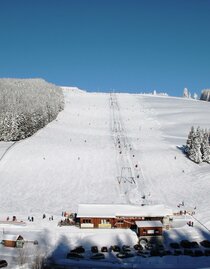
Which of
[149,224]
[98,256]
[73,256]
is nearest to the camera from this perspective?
[73,256]

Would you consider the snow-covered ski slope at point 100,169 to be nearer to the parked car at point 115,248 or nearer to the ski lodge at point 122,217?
the ski lodge at point 122,217

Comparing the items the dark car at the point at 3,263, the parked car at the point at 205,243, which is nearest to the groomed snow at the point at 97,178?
the parked car at the point at 205,243

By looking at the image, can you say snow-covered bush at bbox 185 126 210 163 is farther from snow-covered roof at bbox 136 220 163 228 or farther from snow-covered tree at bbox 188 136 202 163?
snow-covered roof at bbox 136 220 163 228

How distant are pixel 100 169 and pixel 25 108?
4687 centimetres

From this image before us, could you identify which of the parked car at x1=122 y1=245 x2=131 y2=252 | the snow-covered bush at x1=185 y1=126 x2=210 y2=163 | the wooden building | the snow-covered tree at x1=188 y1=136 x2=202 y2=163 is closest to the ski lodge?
the wooden building

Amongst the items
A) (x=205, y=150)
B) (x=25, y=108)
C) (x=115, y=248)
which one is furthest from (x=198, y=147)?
(x=25, y=108)

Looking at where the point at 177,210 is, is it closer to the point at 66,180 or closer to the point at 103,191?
the point at 103,191

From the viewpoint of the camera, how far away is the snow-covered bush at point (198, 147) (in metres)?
73.8

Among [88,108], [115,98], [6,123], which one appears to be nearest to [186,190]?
[6,123]

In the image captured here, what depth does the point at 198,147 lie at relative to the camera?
2960 inches

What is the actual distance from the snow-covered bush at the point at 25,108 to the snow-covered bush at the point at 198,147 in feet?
124

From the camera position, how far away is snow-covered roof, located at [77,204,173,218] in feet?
147

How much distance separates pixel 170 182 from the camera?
211 feet

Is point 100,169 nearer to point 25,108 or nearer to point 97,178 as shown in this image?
point 97,178
